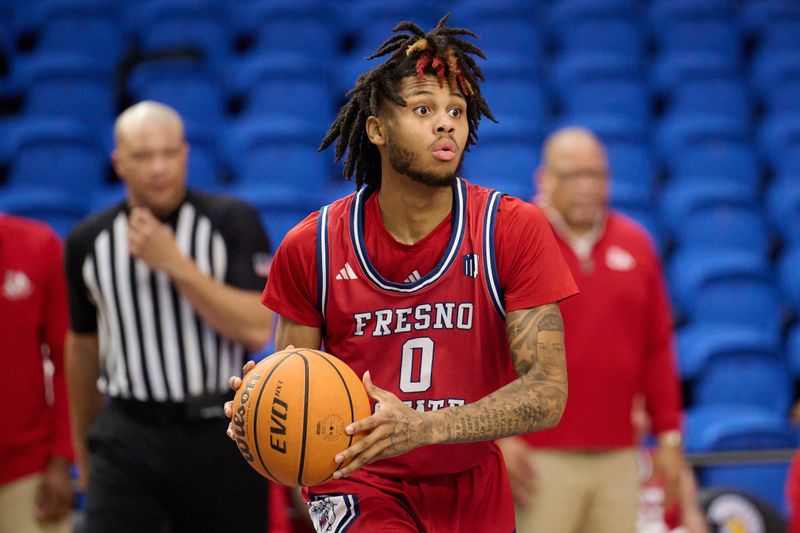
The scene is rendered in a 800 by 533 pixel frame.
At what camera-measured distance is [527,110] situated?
8.84 m

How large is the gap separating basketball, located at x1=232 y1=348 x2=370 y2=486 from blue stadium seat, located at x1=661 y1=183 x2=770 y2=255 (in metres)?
5.37

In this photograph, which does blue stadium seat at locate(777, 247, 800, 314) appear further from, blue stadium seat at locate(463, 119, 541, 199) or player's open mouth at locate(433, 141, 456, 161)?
player's open mouth at locate(433, 141, 456, 161)

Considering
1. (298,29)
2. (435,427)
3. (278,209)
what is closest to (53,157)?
(278,209)

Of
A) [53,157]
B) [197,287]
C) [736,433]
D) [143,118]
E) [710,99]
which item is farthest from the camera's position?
[710,99]

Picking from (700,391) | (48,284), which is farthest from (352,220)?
(700,391)

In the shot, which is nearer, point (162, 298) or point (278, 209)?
point (162, 298)

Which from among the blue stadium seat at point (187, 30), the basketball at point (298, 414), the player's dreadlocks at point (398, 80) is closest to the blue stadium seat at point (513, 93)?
the blue stadium seat at point (187, 30)

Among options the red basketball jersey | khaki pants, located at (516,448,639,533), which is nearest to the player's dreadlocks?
the red basketball jersey

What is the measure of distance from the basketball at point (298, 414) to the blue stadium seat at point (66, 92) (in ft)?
21.8

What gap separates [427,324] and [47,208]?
17.4 ft

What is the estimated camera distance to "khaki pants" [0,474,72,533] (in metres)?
4.58

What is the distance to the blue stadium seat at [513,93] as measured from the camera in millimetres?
8812

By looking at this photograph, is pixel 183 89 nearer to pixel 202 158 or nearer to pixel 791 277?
pixel 202 158

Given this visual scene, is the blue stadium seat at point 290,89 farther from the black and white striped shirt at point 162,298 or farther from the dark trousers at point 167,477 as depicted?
the dark trousers at point 167,477
